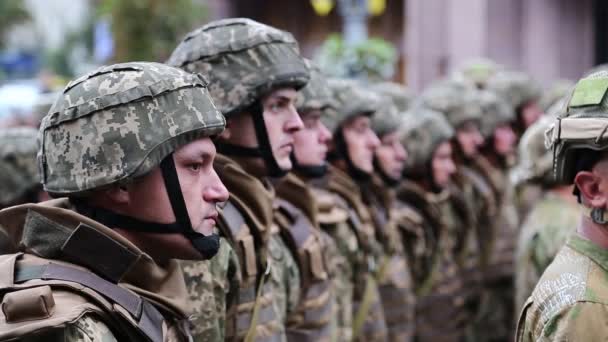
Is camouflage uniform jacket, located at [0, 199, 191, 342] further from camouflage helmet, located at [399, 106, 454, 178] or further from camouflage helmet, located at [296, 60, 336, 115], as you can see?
camouflage helmet, located at [399, 106, 454, 178]

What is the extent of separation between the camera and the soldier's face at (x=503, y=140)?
10047 millimetres

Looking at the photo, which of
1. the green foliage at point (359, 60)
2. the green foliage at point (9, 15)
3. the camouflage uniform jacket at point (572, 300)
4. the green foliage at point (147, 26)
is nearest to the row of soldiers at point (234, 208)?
the camouflage uniform jacket at point (572, 300)

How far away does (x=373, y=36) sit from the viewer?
24.8 m

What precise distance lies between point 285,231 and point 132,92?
2.03 metres

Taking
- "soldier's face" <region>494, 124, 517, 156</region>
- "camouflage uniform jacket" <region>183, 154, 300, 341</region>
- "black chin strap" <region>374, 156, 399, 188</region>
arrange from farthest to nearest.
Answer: "soldier's face" <region>494, 124, 517, 156</region>
"black chin strap" <region>374, 156, 399, 188</region>
"camouflage uniform jacket" <region>183, 154, 300, 341</region>

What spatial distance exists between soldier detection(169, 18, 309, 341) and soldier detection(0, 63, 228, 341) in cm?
86

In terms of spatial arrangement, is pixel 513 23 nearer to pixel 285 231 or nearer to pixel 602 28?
pixel 602 28

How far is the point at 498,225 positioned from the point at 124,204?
703 cm

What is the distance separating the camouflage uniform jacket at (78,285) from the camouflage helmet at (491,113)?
672 centimetres

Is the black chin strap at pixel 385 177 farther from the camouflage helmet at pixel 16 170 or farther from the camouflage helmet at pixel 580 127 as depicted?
the camouflage helmet at pixel 580 127

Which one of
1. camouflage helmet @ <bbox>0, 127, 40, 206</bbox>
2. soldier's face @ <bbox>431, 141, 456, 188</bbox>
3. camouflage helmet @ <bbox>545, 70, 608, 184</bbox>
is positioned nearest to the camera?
camouflage helmet @ <bbox>545, 70, 608, 184</bbox>

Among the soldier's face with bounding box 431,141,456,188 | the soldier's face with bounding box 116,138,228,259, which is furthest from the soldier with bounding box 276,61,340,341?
the soldier's face with bounding box 431,141,456,188

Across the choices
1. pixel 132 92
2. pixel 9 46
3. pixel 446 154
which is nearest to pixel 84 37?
pixel 9 46

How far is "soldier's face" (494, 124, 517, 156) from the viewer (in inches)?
396
